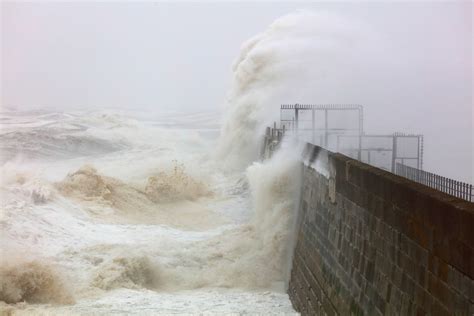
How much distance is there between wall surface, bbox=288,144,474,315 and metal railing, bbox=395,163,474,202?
1.61 metres

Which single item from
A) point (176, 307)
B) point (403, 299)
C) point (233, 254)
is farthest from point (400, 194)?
point (233, 254)

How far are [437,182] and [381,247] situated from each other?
4751 mm

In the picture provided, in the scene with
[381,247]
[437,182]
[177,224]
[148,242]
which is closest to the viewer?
[381,247]

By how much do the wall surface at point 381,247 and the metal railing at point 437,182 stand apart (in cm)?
161

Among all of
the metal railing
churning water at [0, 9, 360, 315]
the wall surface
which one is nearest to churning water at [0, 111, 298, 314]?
churning water at [0, 9, 360, 315]

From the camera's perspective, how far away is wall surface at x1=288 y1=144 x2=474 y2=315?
14.0ft

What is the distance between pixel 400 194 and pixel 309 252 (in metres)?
4.45

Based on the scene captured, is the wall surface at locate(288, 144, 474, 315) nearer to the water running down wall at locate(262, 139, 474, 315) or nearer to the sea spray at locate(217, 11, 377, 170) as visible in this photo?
the water running down wall at locate(262, 139, 474, 315)

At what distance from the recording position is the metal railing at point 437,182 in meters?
8.48

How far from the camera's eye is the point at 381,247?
583cm

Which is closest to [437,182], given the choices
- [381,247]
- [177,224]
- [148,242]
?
[381,247]

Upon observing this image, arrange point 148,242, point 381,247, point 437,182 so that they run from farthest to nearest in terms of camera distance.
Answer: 1. point 148,242
2. point 437,182
3. point 381,247

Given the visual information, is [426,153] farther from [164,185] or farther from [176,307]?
[176,307]

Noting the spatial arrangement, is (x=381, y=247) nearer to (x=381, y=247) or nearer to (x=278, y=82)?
(x=381, y=247)
